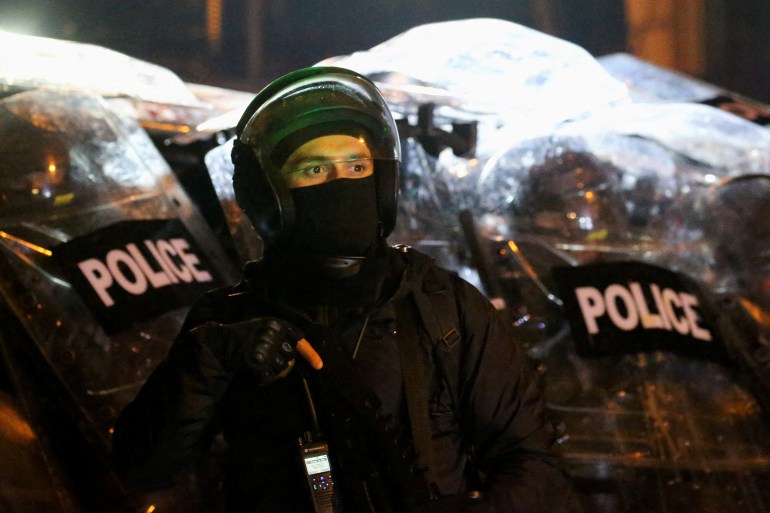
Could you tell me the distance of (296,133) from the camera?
73.9 inches

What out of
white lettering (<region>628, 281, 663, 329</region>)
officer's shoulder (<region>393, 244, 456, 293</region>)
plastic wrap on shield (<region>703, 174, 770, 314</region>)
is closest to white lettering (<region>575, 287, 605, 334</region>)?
white lettering (<region>628, 281, 663, 329</region>)

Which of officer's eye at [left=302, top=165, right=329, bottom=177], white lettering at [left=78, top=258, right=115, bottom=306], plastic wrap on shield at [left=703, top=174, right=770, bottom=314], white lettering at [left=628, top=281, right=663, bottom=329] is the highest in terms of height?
officer's eye at [left=302, top=165, right=329, bottom=177]

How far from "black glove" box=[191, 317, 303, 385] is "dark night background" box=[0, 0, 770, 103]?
418cm

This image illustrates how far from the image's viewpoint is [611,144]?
12.5 ft

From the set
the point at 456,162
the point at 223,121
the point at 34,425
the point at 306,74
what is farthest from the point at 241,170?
the point at 456,162

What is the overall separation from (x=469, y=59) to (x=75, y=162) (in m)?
1.68

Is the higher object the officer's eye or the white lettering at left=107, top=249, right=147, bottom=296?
the officer's eye

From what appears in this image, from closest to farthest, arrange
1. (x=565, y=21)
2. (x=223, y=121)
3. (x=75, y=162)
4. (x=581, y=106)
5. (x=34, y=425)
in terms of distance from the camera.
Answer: (x=34, y=425) → (x=75, y=162) → (x=223, y=121) → (x=581, y=106) → (x=565, y=21)

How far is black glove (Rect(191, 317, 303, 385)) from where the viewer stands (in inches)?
56.7

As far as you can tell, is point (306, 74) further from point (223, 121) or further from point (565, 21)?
point (565, 21)

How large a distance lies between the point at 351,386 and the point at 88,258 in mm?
1356

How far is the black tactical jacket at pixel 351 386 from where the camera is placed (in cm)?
154

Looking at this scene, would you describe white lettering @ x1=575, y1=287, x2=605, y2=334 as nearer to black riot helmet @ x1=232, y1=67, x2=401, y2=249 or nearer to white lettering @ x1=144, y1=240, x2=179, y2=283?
black riot helmet @ x1=232, y1=67, x2=401, y2=249

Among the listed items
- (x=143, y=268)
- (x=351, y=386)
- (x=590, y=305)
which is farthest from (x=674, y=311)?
(x=143, y=268)
